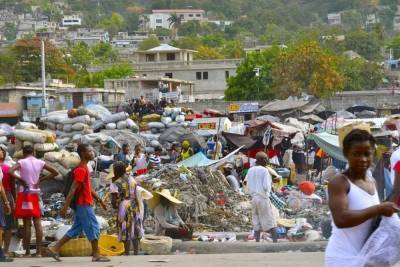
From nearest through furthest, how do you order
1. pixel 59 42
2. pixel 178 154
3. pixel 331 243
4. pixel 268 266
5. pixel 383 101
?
pixel 331 243 → pixel 268 266 → pixel 178 154 → pixel 383 101 → pixel 59 42

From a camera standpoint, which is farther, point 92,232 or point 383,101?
point 383,101

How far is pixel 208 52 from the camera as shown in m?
124

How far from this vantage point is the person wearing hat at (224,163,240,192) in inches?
755

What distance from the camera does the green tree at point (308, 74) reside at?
56594 millimetres

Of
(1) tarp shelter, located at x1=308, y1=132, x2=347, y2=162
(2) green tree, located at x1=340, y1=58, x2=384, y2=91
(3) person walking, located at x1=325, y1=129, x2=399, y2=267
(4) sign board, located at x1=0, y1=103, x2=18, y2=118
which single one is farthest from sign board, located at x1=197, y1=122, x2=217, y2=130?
(2) green tree, located at x1=340, y1=58, x2=384, y2=91

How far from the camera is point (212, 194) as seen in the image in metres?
17.1

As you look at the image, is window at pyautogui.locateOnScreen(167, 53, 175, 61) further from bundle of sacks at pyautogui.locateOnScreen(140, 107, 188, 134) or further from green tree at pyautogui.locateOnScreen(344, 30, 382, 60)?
bundle of sacks at pyautogui.locateOnScreen(140, 107, 188, 134)

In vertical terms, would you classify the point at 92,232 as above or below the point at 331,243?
below

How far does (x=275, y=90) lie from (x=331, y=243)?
177 feet

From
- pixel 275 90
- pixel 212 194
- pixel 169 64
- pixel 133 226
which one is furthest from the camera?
pixel 169 64

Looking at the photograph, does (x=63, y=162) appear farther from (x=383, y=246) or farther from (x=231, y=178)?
(x=383, y=246)

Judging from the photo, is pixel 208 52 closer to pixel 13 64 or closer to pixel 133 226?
pixel 13 64

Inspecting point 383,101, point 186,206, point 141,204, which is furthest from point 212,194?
point 383,101

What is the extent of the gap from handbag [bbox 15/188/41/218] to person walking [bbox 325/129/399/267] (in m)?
5.94
